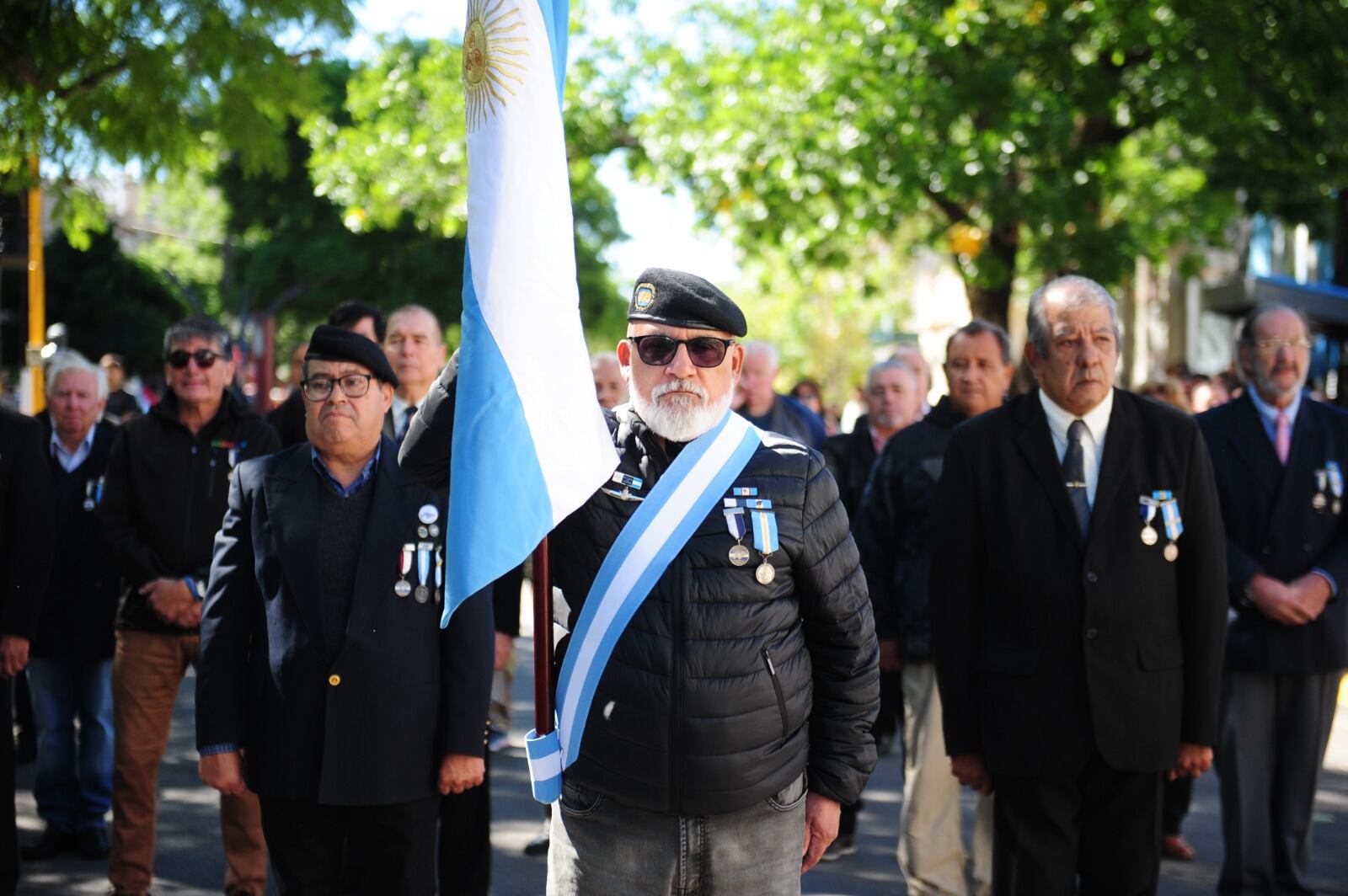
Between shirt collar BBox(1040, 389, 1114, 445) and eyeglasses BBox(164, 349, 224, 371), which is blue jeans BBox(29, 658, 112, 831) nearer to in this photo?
eyeglasses BBox(164, 349, 224, 371)

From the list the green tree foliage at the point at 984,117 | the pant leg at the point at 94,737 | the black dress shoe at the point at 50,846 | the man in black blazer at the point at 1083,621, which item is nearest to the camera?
the man in black blazer at the point at 1083,621

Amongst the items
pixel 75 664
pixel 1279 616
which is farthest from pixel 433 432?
pixel 75 664

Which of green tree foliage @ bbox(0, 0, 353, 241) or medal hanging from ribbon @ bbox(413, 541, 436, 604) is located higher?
green tree foliage @ bbox(0, 0, 353, 241)

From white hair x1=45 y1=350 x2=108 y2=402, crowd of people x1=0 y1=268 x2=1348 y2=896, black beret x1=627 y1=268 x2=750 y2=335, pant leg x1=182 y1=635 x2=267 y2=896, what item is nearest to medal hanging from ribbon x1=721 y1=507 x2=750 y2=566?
crowd of people x1=0 y1=268 x2=1348 y2=896

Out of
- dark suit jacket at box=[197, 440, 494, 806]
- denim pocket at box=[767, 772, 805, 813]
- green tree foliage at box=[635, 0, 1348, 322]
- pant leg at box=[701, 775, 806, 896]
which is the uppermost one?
green tree foliage at box=[635, 0, 1348, 322]

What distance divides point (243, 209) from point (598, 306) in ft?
39.4

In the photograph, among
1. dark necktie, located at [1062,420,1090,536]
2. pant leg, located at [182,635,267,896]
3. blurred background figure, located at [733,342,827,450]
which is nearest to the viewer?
dark necktie, located at [1062,420,1090,536]

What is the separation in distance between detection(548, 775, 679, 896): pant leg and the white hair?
4.94 meters

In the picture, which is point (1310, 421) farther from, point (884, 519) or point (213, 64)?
point (213, 64)

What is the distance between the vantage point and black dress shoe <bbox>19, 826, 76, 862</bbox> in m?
6.84

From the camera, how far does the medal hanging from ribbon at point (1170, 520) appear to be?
16.0 feet

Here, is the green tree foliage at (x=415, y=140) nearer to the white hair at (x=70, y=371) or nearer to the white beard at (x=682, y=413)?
the white hair at (x=70, y=371)

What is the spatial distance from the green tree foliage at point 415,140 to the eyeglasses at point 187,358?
37.9 feet

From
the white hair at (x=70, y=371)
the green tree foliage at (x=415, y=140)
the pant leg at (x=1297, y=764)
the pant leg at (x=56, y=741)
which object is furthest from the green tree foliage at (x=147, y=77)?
the green tree foliage at (x=415, y=140)
